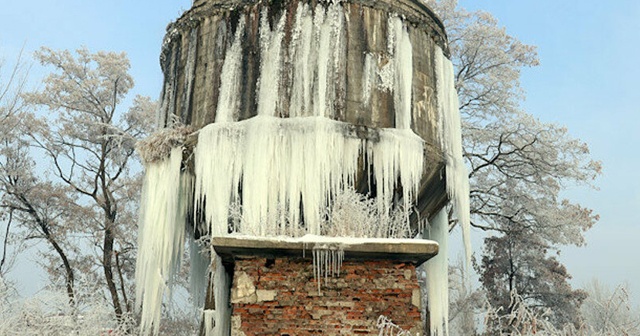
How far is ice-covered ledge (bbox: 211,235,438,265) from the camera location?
21.2ft

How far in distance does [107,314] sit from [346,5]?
5734 mm

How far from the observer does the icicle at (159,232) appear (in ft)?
30.1

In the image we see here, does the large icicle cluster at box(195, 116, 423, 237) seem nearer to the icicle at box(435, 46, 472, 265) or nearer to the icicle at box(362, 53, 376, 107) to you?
the icicle at box(362, 53, 376, 107)

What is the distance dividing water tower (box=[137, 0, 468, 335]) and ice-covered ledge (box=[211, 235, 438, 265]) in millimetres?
154

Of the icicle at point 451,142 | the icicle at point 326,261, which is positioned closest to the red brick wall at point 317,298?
the icicle at point 326,261

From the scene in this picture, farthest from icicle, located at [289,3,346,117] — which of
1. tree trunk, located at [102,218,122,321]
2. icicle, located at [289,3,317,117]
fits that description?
tree trunk, located at [102,218,122,321]

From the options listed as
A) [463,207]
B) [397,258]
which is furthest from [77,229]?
[397,258]

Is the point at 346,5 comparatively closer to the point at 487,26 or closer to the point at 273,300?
the point at 273,300

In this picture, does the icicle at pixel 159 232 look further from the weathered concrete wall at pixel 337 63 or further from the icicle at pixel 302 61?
the icicle at pixel 302 61

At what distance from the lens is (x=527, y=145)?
16891mm

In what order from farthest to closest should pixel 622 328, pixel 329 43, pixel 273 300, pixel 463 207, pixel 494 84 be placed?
1. pixel 494 84
2. pixel 463 207
3. pixel 329 43
4. pixel 273 300
5. pixel 622 328

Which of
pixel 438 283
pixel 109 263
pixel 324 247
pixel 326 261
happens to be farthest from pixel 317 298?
pixel 109 263

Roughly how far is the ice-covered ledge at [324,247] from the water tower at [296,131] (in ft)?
0.51

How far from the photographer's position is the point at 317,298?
6586 millimetres
